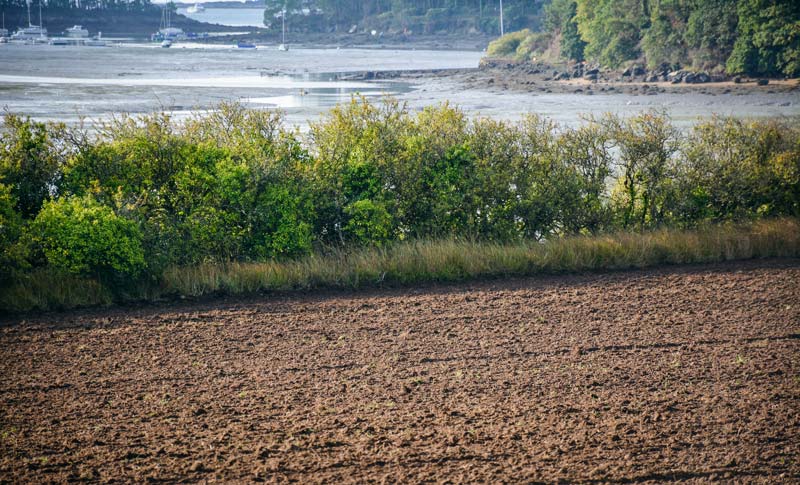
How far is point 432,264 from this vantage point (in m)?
11.1

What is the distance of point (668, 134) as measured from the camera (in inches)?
523

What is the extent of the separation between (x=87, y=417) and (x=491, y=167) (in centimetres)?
765

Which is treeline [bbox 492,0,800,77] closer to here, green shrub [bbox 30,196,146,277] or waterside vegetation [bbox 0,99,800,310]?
waterside vegetation [bbox 0,99,800,310]

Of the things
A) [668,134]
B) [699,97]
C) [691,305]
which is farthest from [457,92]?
[691,305]

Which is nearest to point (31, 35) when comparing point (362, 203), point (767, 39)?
Answer: point (767, 39)

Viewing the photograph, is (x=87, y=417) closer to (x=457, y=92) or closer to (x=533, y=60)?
(x=457, y=92)

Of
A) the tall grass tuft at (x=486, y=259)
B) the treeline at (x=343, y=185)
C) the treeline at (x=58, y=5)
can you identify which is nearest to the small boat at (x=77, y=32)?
the treeline at (x=58, y=5)

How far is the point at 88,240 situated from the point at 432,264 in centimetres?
454

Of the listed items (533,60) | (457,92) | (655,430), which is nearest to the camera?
(655,430)

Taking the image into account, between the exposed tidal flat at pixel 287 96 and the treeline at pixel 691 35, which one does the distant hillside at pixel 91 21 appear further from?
the treeline at pixel 691 35

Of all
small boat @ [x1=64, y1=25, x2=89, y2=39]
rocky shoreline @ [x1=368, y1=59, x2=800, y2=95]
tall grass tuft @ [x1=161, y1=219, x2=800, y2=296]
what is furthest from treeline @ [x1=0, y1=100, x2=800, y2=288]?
small boat @ [x1=64, y1=25, x2=89, y2=39]

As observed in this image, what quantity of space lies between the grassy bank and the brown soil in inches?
19.4

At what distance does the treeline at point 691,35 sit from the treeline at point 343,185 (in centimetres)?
5123

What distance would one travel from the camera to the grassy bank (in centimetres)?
1003
